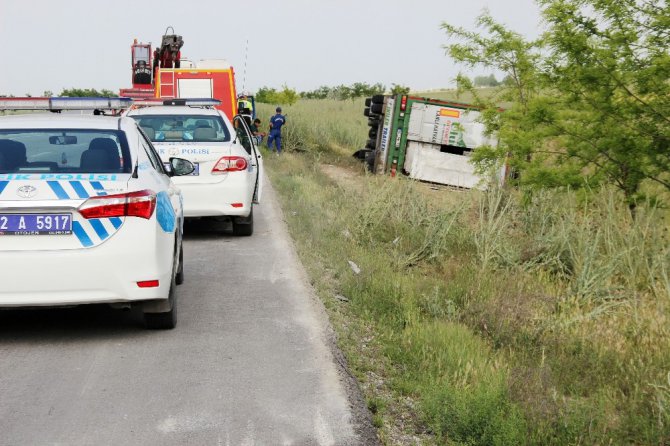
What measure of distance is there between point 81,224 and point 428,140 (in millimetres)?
18562

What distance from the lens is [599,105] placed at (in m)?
10.0

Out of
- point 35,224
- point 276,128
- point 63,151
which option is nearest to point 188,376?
point 35,224

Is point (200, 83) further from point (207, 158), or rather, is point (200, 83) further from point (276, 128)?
point (207, 158)

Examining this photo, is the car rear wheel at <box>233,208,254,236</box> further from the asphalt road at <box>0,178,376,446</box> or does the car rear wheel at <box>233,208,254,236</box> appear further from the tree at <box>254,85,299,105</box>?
the tree at <box>254,85,299,105</box>

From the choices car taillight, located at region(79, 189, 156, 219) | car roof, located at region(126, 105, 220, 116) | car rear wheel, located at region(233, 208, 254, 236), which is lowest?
car rear wheel, located at region(233, 208, 254, 236)

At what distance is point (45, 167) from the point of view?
6562mm

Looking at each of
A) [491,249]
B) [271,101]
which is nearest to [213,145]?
[491,249]

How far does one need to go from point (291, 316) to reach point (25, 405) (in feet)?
9.16

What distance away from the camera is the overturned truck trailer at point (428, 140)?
23656 mm

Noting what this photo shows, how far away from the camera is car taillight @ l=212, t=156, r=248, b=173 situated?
11719 millimetres

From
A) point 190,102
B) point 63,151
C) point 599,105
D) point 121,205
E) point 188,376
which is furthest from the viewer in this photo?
point 190,102

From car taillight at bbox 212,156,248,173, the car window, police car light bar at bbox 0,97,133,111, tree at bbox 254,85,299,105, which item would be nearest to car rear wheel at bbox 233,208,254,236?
car taillight at bbox 212,156,248,173

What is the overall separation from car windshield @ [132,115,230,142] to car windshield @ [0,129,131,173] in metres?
4.72

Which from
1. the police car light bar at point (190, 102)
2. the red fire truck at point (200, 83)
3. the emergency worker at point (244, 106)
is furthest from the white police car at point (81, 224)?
the emergency worker at point (244, 106)
